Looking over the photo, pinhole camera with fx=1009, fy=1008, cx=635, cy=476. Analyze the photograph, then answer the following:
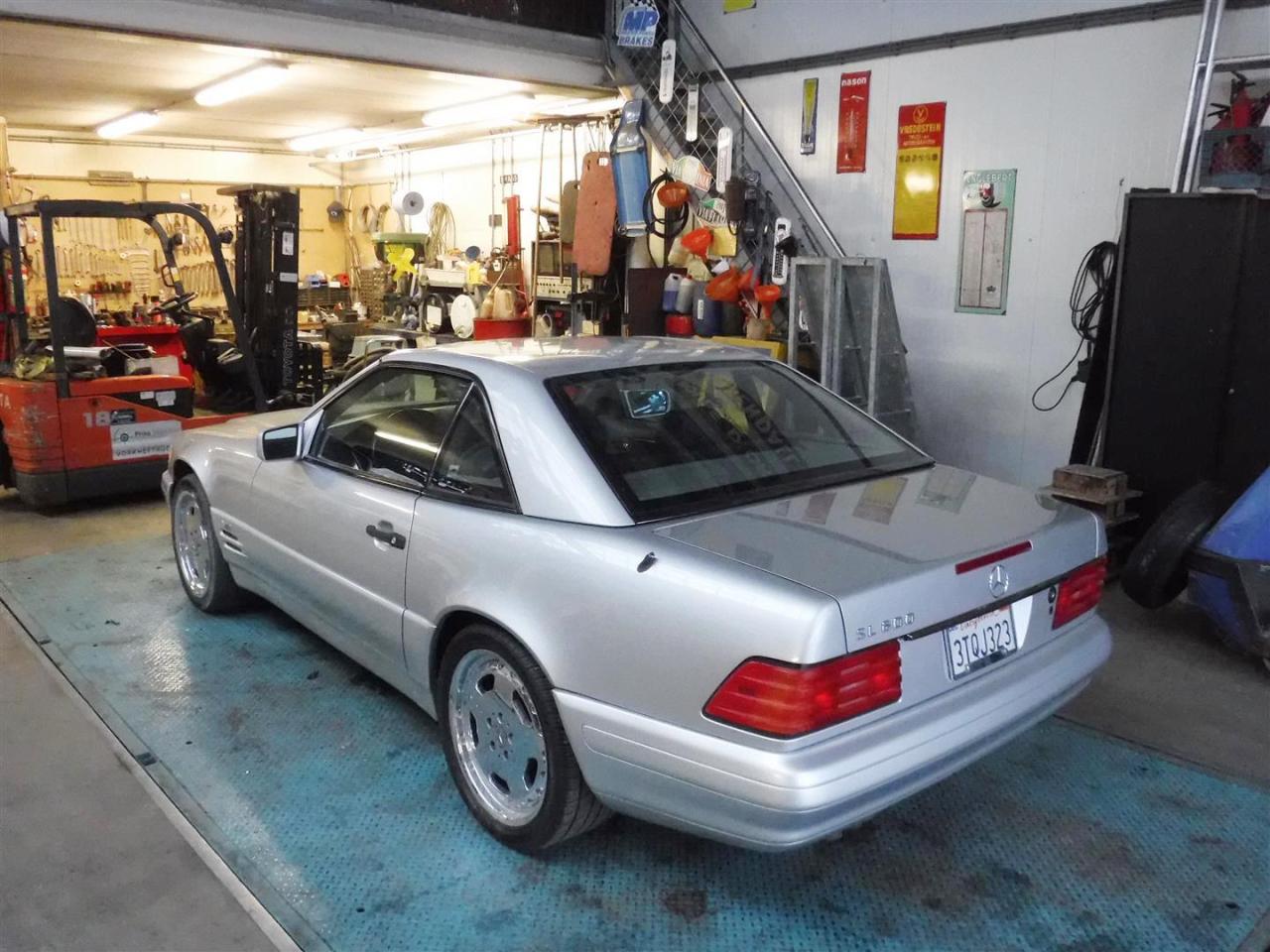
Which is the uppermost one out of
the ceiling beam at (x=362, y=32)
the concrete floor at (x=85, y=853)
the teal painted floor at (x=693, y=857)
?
the ceiling beam at (x=362, y=32)

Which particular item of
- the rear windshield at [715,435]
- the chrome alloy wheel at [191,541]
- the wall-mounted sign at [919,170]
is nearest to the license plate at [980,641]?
the rear windshield at [715,435]

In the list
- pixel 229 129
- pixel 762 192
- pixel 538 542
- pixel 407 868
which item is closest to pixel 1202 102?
pixel 762 192

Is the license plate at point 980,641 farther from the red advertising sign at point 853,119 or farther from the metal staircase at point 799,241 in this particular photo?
the red advertising sign at point 853,119

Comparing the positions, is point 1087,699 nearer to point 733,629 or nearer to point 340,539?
point 733,629

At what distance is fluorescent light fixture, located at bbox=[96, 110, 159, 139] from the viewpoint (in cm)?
1183

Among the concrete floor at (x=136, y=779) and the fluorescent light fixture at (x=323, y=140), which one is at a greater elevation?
the fluorescent light fixture at (x=323, y=140)

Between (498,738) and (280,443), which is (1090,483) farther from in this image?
(280,443)

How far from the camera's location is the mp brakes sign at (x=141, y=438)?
262 inches

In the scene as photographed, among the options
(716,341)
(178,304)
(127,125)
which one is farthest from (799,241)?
(127,125)

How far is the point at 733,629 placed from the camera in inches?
84.0

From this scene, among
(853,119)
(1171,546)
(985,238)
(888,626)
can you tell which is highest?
(853,119)

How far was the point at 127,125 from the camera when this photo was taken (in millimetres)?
12570

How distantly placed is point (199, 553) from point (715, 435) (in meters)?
2.82

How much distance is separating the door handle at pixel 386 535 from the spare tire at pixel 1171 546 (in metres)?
3.31
